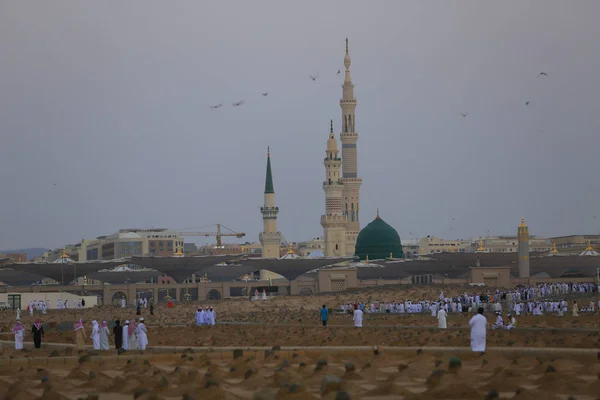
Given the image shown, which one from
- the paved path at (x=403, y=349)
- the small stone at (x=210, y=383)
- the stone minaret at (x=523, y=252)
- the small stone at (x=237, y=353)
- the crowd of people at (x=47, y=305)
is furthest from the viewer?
the stone minaret at (x=523, y=252)

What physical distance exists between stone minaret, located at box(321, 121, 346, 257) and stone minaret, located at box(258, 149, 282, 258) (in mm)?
4356

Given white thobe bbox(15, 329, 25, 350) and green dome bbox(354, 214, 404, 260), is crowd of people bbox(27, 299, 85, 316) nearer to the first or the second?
white thobe bbox(15, 329, 25, 350)

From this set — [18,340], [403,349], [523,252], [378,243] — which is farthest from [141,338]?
[378,243]

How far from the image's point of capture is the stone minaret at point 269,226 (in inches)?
3888

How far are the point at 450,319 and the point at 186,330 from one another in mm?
8263

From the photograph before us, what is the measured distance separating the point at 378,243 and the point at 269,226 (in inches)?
456

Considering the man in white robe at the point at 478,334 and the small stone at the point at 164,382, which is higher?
the man in white robe at the point at 478,334

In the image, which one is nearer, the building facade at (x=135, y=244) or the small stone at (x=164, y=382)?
the small stone at (x=164, y=382)

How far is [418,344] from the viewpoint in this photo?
2133cm

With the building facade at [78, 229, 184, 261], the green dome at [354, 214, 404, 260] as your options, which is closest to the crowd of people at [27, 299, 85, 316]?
the green dome at [354, 214, 404, 260]

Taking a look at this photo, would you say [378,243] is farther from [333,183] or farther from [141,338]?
[141,338]

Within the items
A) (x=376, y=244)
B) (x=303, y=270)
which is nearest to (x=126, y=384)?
(x=303, y=270)

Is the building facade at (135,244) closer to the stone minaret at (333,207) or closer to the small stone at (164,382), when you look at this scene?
the stone minaret at (333,207)

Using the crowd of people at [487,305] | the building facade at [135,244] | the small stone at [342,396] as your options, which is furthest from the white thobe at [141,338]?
the building facade at [135,244]
